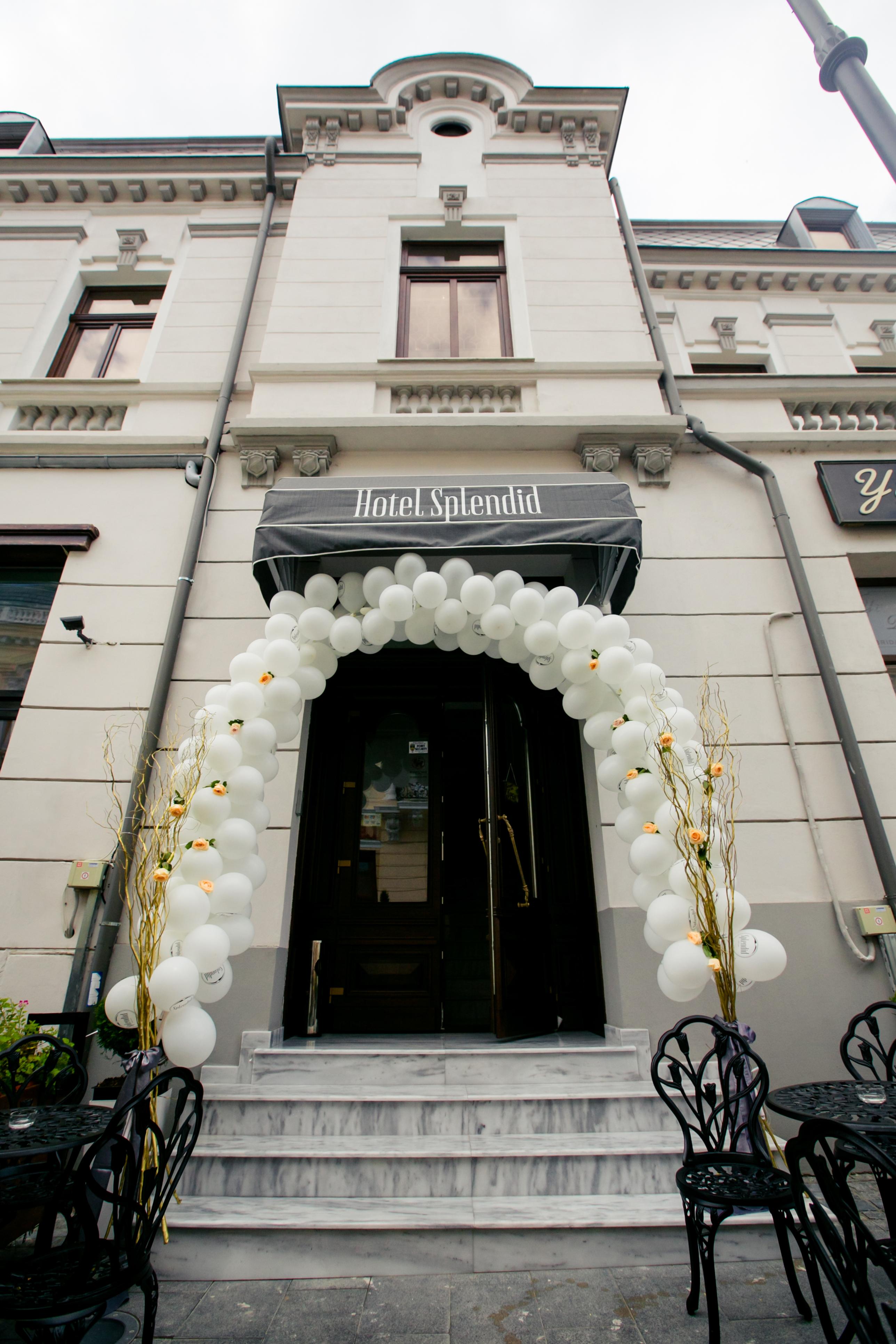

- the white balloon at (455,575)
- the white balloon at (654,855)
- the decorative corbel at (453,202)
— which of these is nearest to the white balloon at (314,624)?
the white balloon at (455,575)

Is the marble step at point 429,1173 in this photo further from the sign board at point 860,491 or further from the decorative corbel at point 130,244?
the decorative corbel at point 130,244

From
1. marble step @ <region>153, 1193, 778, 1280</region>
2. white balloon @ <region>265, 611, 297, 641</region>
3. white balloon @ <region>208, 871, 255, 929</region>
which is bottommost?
marble step @ <region>153, 1193, 778, 1280</region>

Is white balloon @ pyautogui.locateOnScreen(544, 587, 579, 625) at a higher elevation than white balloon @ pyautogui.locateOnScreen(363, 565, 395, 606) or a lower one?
lower

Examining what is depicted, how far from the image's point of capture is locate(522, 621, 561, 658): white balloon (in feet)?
12.4

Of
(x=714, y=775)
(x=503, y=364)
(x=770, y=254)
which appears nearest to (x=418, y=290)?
(x=503, y=364)

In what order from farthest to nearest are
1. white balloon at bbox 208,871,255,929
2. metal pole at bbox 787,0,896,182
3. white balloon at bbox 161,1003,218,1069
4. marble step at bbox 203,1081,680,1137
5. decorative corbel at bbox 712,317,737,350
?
decorative corbel at bbox 712,317,737,350, metal pole at bbox 787,0,896,182, marble step at bbox 203,1081,680,1137, white balloon at bbox 208,871,255,929, white balloon at bbox 161,1003,218,1069

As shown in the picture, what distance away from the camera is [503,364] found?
580 cm

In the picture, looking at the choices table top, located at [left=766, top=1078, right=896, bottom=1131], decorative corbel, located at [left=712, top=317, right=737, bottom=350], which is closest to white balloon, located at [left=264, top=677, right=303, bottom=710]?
table top, located at [left=766, top=1078, right=896, bottom=1131]

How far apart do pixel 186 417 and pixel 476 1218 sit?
625cm

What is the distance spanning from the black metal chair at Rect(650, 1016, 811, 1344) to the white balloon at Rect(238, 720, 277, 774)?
2.42m

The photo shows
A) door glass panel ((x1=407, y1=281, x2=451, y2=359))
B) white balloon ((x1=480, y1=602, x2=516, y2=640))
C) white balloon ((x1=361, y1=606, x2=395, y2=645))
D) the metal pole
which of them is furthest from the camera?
the metal pole

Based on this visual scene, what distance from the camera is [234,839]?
125 inches

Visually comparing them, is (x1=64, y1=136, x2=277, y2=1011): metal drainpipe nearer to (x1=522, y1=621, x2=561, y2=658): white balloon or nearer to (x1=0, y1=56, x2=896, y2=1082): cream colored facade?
(x1=0, y1=56, x2=896, y2=1082): cream colored facade

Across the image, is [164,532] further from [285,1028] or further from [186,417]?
[285,1028]
